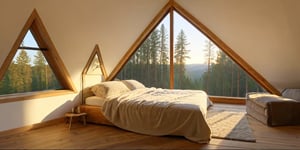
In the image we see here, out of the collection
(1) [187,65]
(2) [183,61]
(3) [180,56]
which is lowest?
(1) [187,65]

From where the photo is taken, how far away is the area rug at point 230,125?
12.3ft

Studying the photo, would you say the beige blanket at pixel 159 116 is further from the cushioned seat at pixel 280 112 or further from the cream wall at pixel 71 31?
the cushioned seat at pixel 280 112

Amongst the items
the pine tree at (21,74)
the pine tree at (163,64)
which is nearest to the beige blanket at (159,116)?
the pine tree at (21,74)

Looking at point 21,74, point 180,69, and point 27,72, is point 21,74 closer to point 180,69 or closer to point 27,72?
point 27,72

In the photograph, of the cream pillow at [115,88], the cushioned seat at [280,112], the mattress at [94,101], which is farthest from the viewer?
the cream pillow at [115,88]

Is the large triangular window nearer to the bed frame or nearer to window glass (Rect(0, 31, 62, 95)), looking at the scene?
the bed frame

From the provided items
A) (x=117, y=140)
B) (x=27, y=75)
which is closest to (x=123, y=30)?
(x=27, y=75)

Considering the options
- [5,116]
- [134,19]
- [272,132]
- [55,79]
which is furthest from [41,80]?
[272,132]

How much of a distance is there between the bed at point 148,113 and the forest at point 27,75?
2.79 feet

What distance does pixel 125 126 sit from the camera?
4.21 metres

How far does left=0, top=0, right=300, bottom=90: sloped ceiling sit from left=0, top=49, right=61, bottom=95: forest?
0.42m

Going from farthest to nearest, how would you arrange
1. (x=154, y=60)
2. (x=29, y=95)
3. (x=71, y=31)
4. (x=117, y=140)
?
(x=154, y=60), (x=71, y=31), (x=29, y=95), (x=117, y=140)

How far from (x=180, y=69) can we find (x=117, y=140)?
3669 millimetres

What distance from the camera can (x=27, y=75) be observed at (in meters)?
4.38
